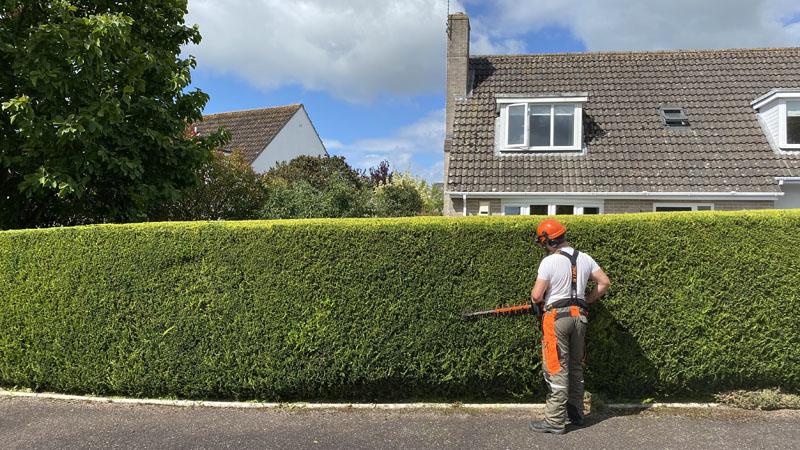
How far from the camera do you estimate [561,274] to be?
14.7 feet

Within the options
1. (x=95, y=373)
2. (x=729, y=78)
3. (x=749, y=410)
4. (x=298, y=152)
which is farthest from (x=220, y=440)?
(x=298, y=152)

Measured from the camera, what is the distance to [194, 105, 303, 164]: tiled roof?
76.1ft

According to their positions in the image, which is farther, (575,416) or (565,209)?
(565,209)

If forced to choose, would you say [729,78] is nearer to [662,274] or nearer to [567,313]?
[662,274]

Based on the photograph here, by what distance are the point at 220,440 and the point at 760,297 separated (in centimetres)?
544

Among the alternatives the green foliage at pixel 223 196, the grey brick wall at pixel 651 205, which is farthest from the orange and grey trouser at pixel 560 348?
the green foliage at pixel 223 196

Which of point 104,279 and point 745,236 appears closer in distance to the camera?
point 745,236

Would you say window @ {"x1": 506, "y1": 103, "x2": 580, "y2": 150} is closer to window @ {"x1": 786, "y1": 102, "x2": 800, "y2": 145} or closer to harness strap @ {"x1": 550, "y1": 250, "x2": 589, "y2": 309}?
window @ {"x1": 786, "y1": 102, "x2": 800, "y2": 145}

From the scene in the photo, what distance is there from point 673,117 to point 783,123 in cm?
246

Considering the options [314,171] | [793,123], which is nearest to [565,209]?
[793,123]

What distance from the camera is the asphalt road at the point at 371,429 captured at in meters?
4.33

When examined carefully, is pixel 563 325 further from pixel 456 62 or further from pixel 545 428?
pixel 456 62

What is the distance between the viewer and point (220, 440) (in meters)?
4.45

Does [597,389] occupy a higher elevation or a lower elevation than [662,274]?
lower
